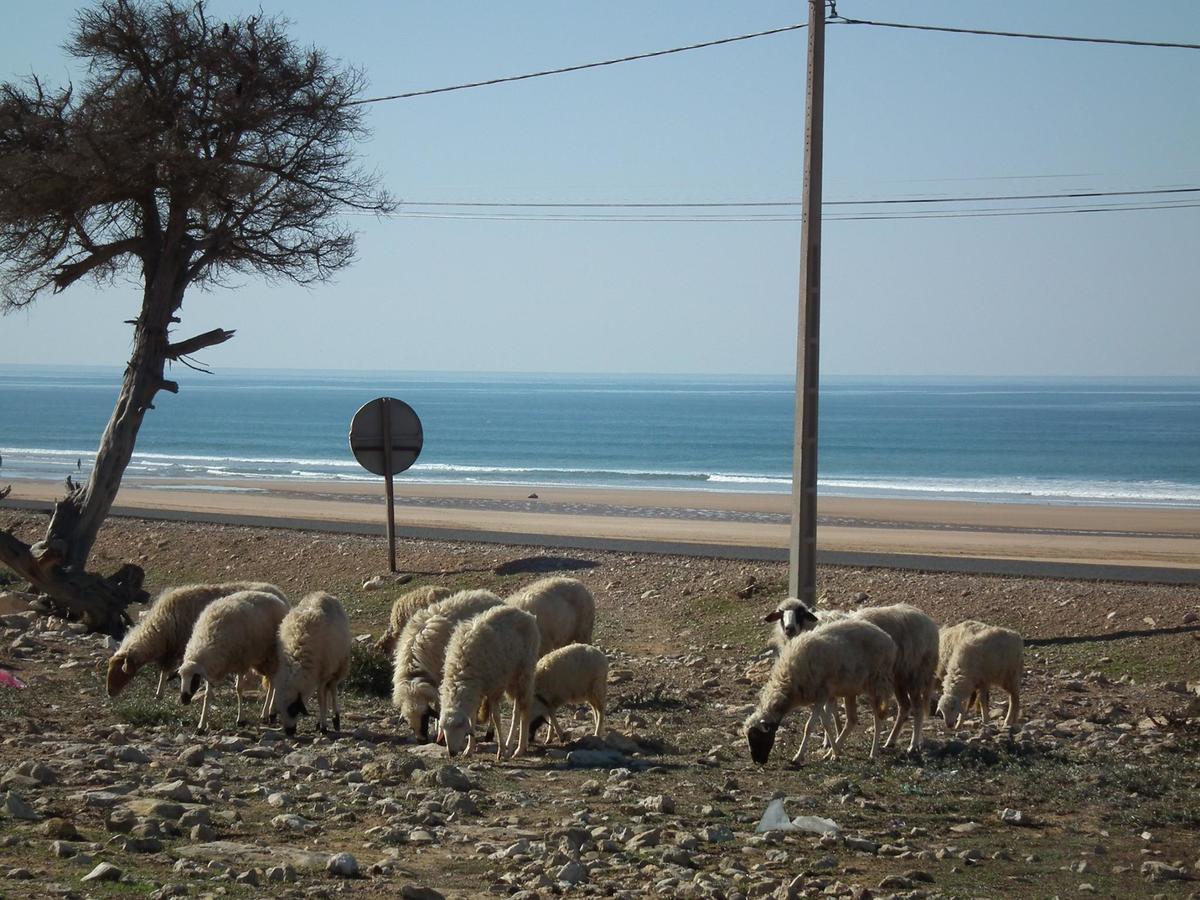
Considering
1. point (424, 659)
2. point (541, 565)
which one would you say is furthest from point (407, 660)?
point (541, 565)

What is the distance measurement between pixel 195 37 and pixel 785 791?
15.7 metres

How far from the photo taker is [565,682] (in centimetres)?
1217

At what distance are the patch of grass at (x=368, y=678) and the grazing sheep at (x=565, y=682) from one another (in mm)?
2951

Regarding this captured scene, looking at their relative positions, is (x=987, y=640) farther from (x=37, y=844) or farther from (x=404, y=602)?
(x=37, y=844)

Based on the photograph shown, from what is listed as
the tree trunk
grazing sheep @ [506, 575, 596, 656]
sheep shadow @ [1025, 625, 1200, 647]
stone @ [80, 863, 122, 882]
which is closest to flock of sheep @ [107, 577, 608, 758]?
grazing sheep @ [506, 575, 596, 656]

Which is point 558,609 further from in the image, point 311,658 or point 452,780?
point 452,780

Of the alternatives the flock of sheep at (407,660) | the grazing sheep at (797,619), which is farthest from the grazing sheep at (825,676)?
the flock of sheep at (407,660)

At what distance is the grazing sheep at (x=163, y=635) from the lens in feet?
43.7

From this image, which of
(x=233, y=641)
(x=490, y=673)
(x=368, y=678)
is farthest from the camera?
(x=368, y=678)

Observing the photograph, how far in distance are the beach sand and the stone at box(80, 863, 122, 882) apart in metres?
21.9

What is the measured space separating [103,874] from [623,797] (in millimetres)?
3843

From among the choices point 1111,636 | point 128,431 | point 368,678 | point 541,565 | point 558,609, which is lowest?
point 368,678

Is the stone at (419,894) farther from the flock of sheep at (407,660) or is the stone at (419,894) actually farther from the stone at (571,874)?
the flock of sheep at (407,660)

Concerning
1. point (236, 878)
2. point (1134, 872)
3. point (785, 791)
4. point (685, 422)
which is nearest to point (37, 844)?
point (236, 878)
